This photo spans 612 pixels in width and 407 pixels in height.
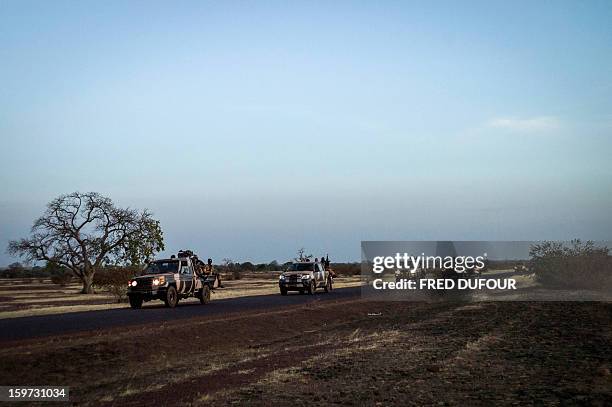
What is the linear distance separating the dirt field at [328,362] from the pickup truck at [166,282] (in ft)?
26.8

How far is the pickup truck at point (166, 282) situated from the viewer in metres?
37.5

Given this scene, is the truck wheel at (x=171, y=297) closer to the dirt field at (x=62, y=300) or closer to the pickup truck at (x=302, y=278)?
the dirt field at (x=62, y=300)

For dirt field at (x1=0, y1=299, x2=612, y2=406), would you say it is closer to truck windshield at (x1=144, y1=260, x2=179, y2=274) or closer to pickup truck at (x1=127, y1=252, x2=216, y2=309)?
pickup truck at (x1=127, y1=252, x2=216, y2=309)

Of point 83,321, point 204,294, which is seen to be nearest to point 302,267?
point 204,294

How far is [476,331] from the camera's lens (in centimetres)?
2606

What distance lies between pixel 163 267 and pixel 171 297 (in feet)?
5.19

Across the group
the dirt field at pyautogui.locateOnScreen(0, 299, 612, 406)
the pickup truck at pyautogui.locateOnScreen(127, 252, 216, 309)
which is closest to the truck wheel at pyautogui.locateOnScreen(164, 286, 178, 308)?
the pickup truck at pyautogui.locateOnScreen(127, 252, 216, 309)

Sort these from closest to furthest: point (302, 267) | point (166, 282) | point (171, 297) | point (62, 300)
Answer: point (166, 282)
point (171, 297)
point (62, 300)
point (302, 267)

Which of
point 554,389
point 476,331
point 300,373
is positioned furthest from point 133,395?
point 476,331

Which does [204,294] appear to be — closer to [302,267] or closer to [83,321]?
[302,267]

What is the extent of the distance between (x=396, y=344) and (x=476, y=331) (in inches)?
204

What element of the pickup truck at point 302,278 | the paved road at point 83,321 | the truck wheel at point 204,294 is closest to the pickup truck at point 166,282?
the truck wheel at point 204,294

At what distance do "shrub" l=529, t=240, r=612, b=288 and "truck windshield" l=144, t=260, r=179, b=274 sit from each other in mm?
35305

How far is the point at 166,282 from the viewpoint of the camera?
123 ft
